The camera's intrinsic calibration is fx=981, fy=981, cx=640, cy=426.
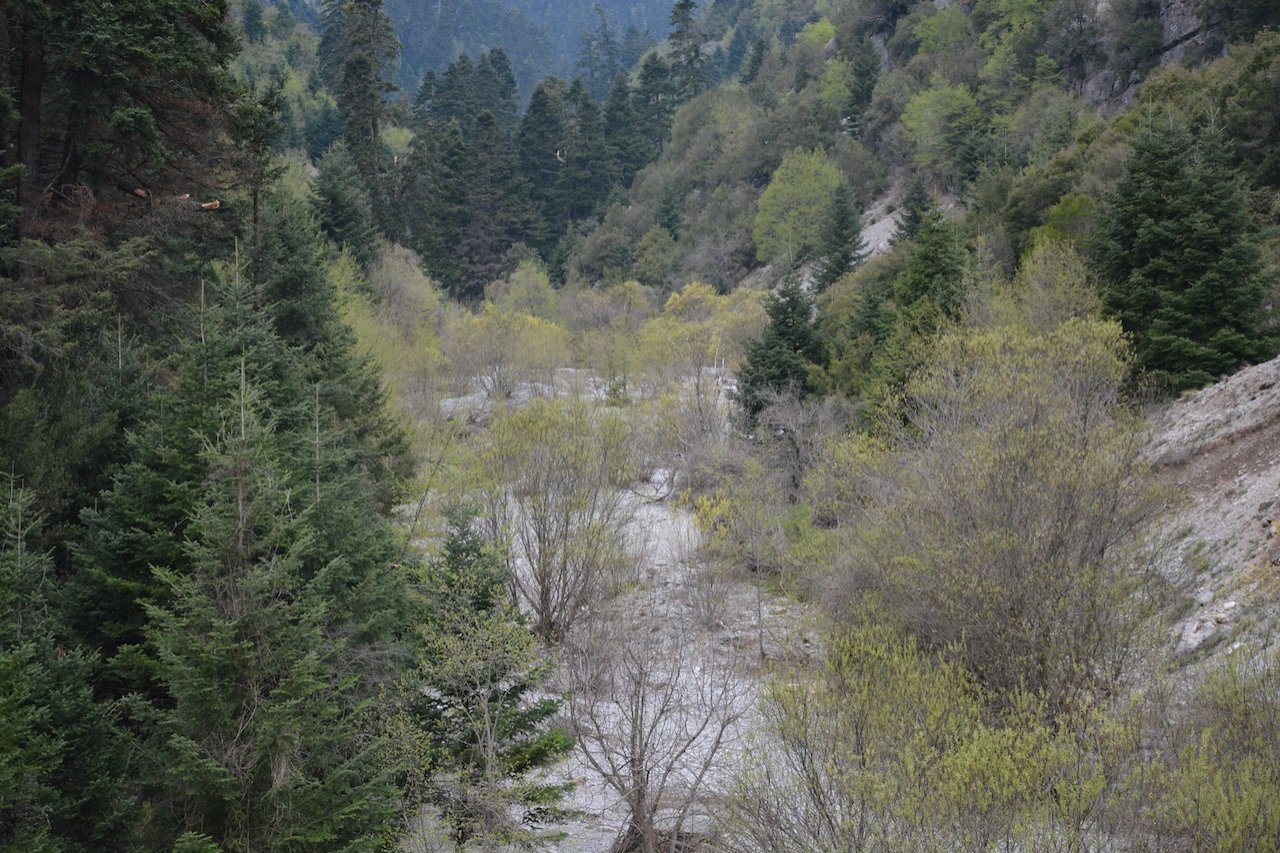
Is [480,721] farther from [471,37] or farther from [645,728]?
[471,37]

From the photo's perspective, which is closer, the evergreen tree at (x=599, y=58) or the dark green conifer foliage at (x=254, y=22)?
the dark green conifer foliage at (x=254, y=22)

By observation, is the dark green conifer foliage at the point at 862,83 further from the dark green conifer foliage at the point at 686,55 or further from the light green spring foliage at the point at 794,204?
the dark green conifer foliage at the point at 686,55

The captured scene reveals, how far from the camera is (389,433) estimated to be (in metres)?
22.8

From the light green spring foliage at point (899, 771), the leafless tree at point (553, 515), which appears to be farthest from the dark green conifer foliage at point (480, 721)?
the leafless tree at point (553, 515)

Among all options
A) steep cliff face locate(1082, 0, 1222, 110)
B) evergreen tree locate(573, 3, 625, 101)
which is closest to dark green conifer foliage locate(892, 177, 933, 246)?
steep cliff face locate(1082, 0, 1222, 110)

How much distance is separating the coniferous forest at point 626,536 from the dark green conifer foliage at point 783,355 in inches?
5.2

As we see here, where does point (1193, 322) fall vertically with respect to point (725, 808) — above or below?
above

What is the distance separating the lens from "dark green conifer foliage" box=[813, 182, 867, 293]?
49938 millimetres

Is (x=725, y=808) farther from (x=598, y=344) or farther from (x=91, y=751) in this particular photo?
(x=598, y=344)

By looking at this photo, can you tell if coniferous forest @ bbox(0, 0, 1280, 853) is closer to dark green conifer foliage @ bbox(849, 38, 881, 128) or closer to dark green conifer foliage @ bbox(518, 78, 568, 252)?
dark green conifer foliage @ bbox(849, 38, 881, 128)

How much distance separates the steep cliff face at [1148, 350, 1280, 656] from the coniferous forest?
0.32 feet

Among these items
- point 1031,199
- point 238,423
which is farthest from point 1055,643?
point 1031,199

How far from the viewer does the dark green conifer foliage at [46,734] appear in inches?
374

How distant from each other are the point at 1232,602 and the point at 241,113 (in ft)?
57.5
